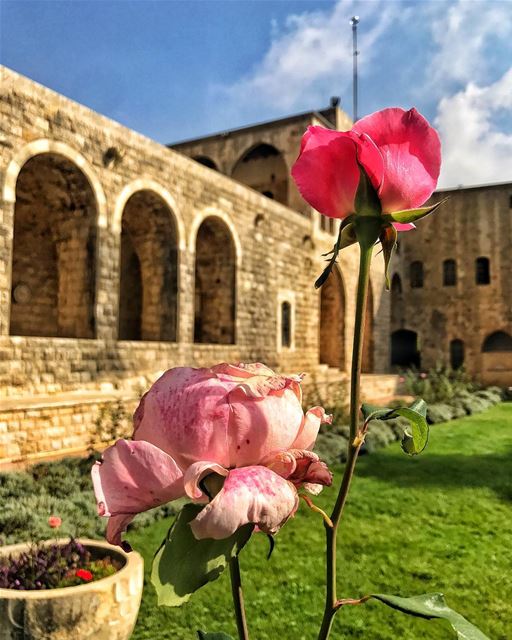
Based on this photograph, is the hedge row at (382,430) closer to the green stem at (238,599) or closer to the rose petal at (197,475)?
the green stem at (238,599)

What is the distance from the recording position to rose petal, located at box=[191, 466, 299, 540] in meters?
0.56

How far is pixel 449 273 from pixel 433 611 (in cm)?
2581

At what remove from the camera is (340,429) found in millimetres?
10133

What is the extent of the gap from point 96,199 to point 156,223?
2.30 m

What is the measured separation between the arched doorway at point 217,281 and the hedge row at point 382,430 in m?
Answer: 4.22

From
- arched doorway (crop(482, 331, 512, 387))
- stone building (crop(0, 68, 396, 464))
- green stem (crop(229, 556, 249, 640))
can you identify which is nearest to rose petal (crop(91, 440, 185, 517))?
green stem (crop(229, 556, 249, 640))

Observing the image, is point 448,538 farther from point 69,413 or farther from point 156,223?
point 156,223

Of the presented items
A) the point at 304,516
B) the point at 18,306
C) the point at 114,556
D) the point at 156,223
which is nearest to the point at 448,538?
the point at 304,516

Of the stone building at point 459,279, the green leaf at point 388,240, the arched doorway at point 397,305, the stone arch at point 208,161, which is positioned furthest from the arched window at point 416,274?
the green leaf at point 388,240

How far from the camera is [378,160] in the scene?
74cm

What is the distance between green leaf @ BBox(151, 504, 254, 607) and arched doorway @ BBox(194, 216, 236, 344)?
42.6 ft

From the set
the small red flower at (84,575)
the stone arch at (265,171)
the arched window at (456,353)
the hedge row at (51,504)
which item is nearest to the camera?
the small red flower at (84,575)

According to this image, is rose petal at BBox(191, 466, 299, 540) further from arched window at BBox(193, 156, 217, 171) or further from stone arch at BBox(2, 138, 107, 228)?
arched window at BBox(193, 156, 217, 171)

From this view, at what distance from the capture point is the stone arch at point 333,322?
1938 centimetres
